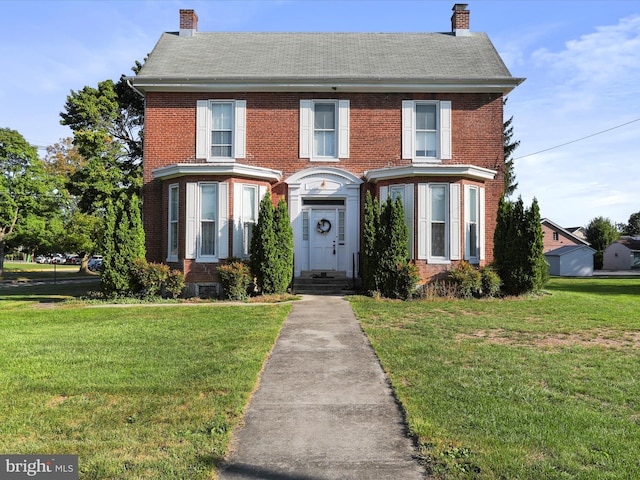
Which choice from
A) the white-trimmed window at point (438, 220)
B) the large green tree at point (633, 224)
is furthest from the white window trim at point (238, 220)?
the large green tree at point (633, 224)

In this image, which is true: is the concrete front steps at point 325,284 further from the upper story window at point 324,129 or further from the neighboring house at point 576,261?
the neighboring house at point 576,261

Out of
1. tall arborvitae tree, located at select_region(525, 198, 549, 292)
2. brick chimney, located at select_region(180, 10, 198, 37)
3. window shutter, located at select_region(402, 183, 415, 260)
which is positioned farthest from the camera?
brick chimney, located at select_region(180, 10, 198, 37)

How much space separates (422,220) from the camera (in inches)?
519

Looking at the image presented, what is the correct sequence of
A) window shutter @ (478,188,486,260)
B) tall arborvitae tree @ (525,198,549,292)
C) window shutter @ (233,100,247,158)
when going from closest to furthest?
tall arborvitae tree @ (525,198,549,292) < window shutter @ (478,188,486,260) < window shutter @ (233,100,247,158)

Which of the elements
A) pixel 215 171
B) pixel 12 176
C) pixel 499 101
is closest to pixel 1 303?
pixel 215 171

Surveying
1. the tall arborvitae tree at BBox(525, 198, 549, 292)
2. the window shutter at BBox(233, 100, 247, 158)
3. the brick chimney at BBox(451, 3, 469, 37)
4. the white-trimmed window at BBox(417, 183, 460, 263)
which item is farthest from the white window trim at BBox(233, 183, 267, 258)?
the brick chimney at BBox(451, 3, 469, 37)

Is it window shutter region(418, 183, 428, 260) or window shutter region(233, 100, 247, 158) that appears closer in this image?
window shutter region(418, 183, 428, 260)

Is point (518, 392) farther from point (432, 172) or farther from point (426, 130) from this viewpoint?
point (426, 130)

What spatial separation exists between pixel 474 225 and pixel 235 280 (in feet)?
Answer: 24.2

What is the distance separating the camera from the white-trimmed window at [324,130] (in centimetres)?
1447

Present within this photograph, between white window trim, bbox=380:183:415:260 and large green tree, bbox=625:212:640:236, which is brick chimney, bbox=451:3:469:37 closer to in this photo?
white window trim, bbox=380:183:415:260

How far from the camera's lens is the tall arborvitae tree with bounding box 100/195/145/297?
41.3ft

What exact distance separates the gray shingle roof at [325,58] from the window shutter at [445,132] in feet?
3.21

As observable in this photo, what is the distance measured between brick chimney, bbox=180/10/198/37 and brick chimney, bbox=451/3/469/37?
1005 centimetres
